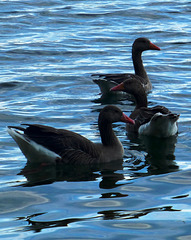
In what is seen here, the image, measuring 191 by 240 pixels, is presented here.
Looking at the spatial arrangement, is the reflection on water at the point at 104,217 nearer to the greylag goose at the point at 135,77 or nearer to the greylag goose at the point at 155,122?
the greylag goose at the point at 155,122

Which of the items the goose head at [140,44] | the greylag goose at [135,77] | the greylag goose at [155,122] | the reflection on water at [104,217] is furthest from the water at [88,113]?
the goose head at [140,44]

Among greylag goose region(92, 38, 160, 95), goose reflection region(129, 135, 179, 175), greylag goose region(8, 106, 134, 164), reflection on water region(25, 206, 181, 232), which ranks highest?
greylag goose region(92, 38, 160, 95)

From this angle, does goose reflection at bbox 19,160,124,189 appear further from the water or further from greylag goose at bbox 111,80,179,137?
greylag goose at bbox 111,80,179,137

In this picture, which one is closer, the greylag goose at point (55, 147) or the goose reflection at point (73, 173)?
the goose reflection at point (73, 173)

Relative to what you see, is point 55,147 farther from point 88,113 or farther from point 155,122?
point 88,113

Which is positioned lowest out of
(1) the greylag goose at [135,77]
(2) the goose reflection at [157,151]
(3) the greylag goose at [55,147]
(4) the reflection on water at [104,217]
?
(4) the reflection on water at [104,217]

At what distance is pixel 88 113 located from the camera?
1374 cm

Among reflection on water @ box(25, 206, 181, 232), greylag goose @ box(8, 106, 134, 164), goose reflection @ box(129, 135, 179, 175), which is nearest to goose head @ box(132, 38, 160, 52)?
goose reflection @ box(129, 135, 179, 175)

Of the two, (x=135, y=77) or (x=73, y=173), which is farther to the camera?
(x=135, y=77)

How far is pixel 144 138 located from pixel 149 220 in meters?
4.70

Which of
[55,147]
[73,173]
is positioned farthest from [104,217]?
[55,147]

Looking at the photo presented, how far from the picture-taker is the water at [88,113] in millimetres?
7574

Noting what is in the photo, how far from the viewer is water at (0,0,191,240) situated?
7.57 m

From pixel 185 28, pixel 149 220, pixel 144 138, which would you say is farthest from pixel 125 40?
pixel 149 220
